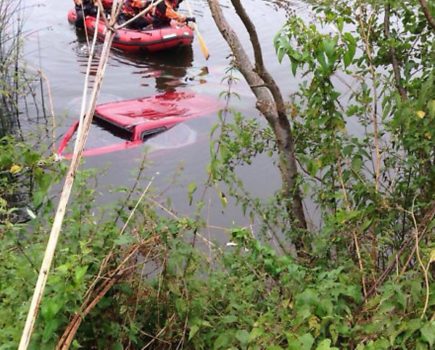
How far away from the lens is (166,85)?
10164 mm

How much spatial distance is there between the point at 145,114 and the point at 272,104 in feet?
15.6

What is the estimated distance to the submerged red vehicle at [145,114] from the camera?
732 centimetres

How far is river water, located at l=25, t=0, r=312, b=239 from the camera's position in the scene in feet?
21.5

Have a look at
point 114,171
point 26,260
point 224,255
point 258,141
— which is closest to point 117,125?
point 114,171

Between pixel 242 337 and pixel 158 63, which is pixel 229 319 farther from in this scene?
pixel 158 63

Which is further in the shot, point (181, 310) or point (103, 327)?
point (181, 310)

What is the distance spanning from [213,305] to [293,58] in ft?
3.95

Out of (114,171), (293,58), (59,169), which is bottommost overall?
(114,171)

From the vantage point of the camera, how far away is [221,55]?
457 inches

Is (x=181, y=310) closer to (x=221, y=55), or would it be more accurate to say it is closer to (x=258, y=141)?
(x=258, y=141)

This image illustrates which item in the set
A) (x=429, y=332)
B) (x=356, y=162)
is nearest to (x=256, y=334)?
(x=429, y=332)

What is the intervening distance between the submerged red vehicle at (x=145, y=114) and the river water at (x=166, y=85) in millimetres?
123

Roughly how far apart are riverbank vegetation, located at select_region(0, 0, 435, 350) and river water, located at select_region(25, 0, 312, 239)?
1922mm

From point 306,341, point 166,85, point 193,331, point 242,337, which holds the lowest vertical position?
point 166,85
